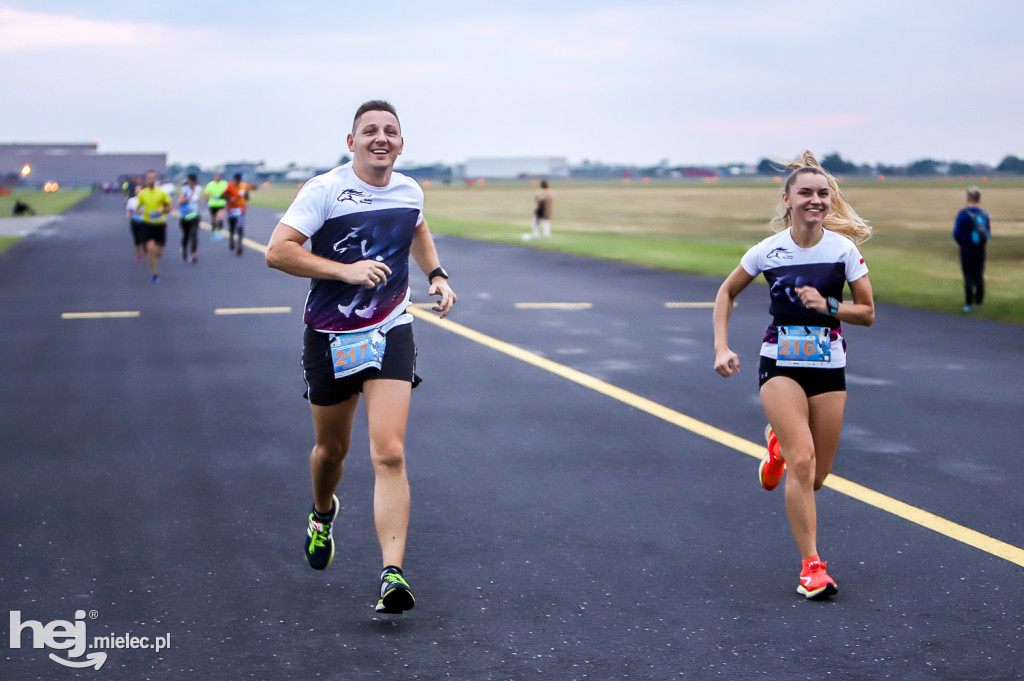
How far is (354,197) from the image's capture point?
16.2 ft

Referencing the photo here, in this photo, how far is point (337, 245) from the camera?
495cm

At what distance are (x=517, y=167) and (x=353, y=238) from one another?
165 metres

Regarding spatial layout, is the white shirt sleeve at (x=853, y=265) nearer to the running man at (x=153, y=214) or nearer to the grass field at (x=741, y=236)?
the grass field at (x=741, y=236)

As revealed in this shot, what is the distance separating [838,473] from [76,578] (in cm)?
431

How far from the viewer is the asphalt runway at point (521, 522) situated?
4.41 m

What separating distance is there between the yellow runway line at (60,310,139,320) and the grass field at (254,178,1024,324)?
879 cm

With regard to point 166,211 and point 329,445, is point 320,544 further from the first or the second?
point 166,211

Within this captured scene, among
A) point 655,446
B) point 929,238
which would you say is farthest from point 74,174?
point 655,446

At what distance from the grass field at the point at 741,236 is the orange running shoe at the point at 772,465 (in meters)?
5.24

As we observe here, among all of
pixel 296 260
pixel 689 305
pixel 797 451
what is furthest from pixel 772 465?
pixel 689 305

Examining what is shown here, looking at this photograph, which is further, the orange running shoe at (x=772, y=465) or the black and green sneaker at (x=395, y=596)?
the orange running shoe at (x=772, y=465)

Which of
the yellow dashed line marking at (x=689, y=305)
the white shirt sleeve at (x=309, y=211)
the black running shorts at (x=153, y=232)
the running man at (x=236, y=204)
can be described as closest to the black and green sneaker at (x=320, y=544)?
the white shirt sleeve at (x=309, y=211)

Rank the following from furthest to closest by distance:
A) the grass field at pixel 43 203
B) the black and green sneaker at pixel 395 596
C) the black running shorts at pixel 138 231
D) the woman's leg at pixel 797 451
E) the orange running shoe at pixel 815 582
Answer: the grass field at pixel 43 203, the black running shorts at pixel 138 231, the woman's leg at pixel 797 451, the orange running shoe at pixel 815 582, the black and green sneaker at pixel 395 596

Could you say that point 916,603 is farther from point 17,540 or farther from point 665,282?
point 665,282
